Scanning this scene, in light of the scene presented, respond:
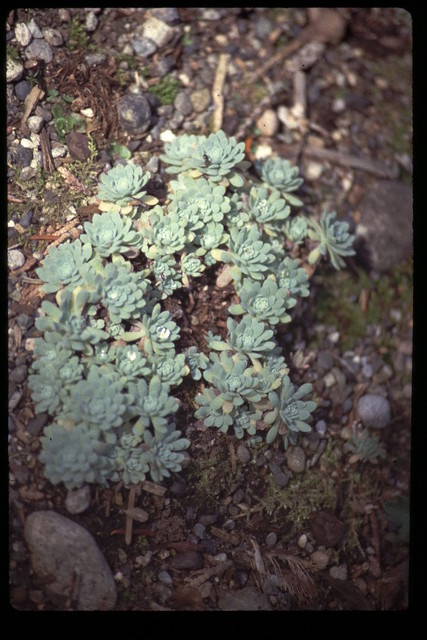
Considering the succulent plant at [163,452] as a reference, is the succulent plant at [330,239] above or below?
above

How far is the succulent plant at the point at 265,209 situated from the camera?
211 centimetres

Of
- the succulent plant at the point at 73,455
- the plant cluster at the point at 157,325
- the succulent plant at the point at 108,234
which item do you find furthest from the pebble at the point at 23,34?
the succulent plant at the point at 73,455

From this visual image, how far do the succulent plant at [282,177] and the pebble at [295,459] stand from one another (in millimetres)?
927

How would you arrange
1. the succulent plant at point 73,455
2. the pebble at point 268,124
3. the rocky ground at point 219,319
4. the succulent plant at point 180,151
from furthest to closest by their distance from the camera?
the pebble at point 268,124
the succulent plant at point 180,151
the rocky ground at point 219,319
the succulent plant at point 73,455

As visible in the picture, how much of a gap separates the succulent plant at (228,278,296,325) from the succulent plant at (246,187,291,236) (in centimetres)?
27

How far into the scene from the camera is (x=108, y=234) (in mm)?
1859

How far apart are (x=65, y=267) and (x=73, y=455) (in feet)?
1.94

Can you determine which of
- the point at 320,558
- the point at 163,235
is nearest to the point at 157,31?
the point at 163,235

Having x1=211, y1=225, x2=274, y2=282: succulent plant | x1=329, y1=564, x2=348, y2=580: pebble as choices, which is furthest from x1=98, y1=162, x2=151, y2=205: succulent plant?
x1=329, y1=564, x2=348, y2=580: pebble

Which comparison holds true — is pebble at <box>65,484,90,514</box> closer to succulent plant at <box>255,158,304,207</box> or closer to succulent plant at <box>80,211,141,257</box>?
succulent plant at <box>80,211,141,257</box>

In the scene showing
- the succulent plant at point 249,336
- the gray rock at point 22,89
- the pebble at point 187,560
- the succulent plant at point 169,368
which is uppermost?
the gray rock at point 22,89

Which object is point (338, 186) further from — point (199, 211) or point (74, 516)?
point (74, 516)

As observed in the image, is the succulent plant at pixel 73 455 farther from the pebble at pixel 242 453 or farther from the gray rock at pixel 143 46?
the gray rock at pixel 143 46

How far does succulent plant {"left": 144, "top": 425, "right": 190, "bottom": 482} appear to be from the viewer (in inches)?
70.2
